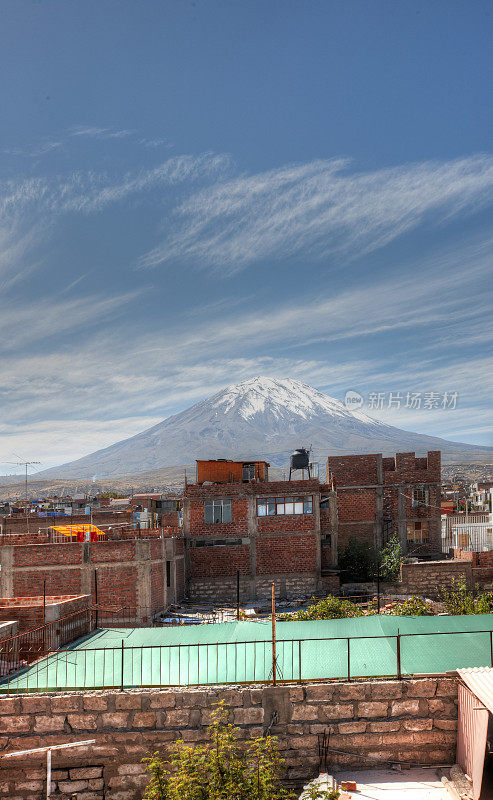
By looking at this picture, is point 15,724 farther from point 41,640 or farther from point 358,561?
point 358,561

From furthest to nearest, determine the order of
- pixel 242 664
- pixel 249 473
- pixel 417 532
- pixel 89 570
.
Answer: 1. pixel 417 532
2. pixel 249 473
3. pixel 89 570
4. pixel 242 664

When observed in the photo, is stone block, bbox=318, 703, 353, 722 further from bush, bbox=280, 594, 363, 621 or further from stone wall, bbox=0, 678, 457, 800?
bush, bbox=280, 594, 363, 621

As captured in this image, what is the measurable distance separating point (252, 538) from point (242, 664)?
21.6m

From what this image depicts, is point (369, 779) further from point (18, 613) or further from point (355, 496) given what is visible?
point (355, 496)

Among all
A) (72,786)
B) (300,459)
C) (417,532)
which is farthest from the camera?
(300,459)

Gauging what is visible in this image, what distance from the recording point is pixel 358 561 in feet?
120

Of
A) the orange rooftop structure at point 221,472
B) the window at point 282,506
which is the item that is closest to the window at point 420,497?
the window at point 282,506

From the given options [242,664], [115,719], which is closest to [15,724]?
[115,719]

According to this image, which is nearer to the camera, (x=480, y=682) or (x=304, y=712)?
(x=480, y=682)

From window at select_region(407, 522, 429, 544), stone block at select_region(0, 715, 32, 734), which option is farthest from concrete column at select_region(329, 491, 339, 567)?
stone block at select_region(0, 715, 32, 734)

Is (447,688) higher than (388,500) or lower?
lower

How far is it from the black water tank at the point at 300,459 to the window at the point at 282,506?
31.3ft

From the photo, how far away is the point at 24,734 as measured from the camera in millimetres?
11000

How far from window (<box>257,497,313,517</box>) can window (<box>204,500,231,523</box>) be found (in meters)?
1.76
